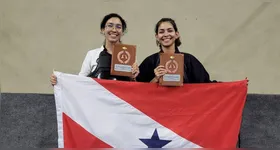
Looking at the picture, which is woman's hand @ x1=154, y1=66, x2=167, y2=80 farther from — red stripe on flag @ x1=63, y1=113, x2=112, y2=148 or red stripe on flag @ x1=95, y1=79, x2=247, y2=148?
red stripe on flag @ x1=63, y1=113, x2=112, y2=148

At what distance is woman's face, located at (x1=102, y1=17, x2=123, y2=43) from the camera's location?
11.6 ft

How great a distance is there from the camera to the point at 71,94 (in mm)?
3426

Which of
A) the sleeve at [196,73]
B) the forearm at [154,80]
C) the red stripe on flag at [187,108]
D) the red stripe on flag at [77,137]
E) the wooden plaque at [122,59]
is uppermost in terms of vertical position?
the wooden plaque at [122,59]

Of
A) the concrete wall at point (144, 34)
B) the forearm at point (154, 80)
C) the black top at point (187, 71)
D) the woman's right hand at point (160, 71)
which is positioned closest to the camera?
the woman's right hand at point (160, 71)

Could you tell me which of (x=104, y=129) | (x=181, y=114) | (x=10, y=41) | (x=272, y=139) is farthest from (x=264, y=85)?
(x=10, y=41)

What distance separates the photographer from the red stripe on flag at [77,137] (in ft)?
11.0

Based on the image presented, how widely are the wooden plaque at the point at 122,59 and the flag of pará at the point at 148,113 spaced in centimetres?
12

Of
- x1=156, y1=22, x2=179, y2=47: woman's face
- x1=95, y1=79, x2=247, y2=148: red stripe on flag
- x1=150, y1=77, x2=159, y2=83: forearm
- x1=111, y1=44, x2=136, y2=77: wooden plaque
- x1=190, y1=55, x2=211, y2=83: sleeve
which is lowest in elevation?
x1=95, y1=79, x2=247, y2=148: red stripe on flag

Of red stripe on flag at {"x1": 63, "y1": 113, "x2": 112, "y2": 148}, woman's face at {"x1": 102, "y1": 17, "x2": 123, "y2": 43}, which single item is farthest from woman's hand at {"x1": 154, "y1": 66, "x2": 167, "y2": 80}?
red stripe on flag at {"x1": 63, "y1": 113, "x2": 112, "y2": 148}

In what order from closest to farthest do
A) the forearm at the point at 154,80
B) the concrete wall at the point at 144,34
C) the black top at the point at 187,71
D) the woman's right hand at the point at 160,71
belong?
the woman's right hand at the point at 160,71 < the forearm at the point at 154,80 < the black top at the point at 187,71 < the concrete wall at the point at 144,34

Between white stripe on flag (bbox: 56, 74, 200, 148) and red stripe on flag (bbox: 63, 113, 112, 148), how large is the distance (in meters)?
0.03

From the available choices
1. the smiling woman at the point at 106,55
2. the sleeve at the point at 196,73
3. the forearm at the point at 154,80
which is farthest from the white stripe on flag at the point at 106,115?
the sleeve at the point at 196,73

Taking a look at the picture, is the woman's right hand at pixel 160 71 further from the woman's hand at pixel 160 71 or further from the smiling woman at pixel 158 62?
the smiling woman at pixel 158 62

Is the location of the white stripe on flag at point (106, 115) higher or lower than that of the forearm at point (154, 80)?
lower
